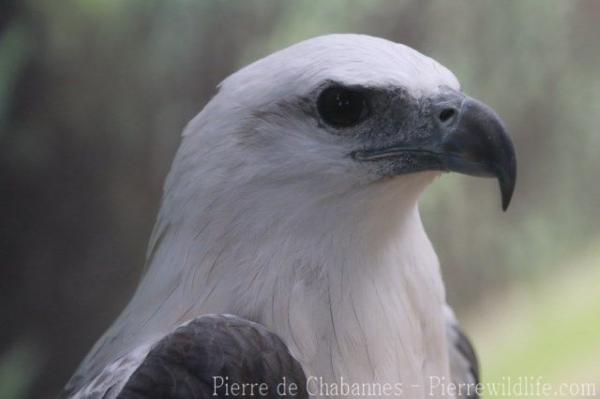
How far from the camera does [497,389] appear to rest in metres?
1.98

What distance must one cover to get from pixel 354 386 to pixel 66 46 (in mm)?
1062

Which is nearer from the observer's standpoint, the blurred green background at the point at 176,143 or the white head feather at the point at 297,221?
the white head feather at the point at 297,221

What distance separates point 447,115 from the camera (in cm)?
111

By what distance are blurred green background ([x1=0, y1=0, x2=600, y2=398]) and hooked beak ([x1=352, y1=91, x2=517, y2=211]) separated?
0.77 m

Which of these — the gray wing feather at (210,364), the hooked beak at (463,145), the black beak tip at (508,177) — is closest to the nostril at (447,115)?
the hooked beak at (463,145)

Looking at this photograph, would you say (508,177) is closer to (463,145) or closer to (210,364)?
(463,145)

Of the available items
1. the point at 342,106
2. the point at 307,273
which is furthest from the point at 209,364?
the point at 342,106

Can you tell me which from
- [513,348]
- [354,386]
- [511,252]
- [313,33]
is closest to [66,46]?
[313,33]

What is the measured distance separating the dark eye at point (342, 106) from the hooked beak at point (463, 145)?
0.06 metres

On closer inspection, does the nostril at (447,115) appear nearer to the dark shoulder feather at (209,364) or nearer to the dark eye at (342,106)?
the dark eye at (342,106)

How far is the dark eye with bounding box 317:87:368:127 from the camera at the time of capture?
1110 millimetres

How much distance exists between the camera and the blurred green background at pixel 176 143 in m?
1.79

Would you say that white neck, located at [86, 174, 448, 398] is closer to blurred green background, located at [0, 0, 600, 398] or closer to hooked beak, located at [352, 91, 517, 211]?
hooked beak, located at [352, 91, 517, 211]

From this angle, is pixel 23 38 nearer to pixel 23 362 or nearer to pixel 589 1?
pixel 23 362
